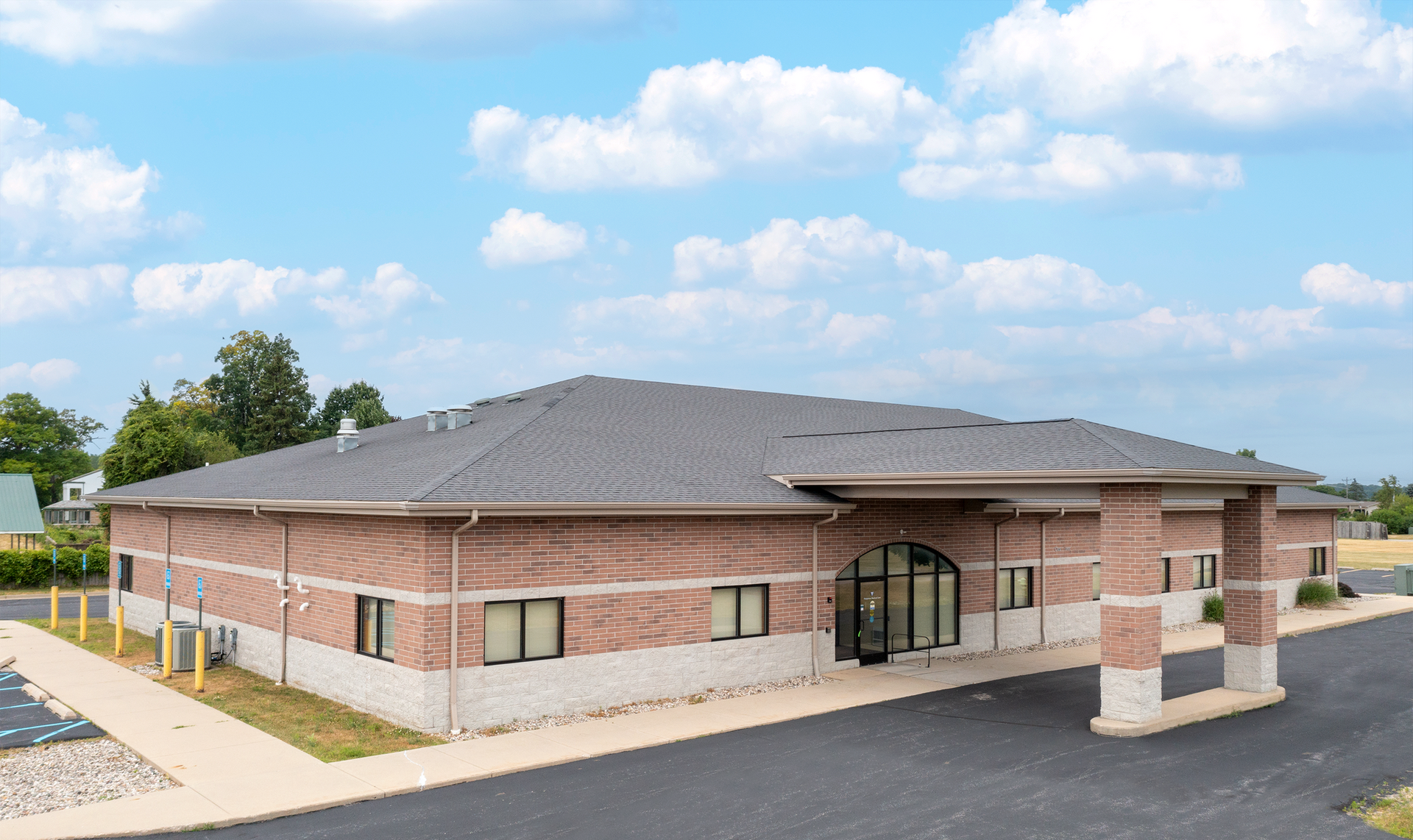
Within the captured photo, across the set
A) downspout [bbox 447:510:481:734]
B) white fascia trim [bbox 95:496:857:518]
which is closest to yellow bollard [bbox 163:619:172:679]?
white fascia trim [bbox 95:496:857:518]

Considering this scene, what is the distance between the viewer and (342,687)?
55.6ft

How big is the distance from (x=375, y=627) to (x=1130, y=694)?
12.4 m

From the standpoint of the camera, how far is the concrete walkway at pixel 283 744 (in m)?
11.4

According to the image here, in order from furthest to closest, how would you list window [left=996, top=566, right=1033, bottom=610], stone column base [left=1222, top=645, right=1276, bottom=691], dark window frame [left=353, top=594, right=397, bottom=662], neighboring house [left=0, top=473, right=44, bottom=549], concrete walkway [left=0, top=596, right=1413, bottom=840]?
neighboring house [left=0, top=473, right=44, bottom=549], window [left=996, top=566, right=1033, bottom=610], stone column base [left=1222, top=645, right=1276, bottom=691], dark window frame [left=353, top=594, right=397, bottom=662], concrete walkway [left=0, top=596, right=1413, bottom=840]

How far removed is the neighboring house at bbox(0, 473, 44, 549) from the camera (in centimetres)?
5159

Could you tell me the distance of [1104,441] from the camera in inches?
658

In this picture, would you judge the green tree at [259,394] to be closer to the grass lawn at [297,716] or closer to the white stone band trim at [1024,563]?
the grass lawn at [297,716]

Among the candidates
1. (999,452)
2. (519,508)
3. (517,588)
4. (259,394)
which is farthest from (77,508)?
(999,452)

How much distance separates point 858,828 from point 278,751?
27.4ft

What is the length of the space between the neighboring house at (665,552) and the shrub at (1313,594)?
13.3 m

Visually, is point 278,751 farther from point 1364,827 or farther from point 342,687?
point 1364,827

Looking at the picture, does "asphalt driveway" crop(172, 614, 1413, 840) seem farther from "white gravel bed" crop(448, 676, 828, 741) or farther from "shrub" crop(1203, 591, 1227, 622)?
"shrub" crop(1203, 591, 1227, 622)

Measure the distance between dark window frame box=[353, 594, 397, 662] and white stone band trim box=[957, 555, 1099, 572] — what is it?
13088 mm

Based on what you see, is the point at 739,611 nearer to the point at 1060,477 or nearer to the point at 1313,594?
the point at 1060,477
